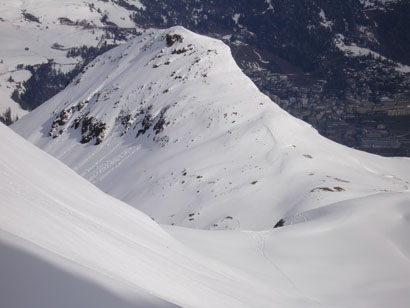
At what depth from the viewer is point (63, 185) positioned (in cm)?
763

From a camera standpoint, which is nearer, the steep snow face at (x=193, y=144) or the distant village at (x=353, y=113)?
the steep snow face at (x=193, y=144)

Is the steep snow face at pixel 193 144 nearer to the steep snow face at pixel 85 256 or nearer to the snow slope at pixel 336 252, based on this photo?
the snow slope at pixel 336 252

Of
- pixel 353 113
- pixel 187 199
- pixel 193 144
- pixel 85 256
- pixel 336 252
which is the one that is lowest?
pixel 353 113

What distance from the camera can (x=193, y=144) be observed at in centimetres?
3266

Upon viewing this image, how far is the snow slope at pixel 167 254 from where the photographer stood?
3.72 m

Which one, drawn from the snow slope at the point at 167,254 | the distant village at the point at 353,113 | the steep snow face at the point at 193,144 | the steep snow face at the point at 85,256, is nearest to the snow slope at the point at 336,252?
the snow slope at the point at 167,254

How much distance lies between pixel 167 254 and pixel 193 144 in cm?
2495

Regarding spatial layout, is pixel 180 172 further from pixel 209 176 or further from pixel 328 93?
pixel 328 93

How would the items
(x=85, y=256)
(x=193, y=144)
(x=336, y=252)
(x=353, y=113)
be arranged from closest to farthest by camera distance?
(x=85, y=256) < (x=336, y=252) < (x=193, y=144) < (x=353, y=113)

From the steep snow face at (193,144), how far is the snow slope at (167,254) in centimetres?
733

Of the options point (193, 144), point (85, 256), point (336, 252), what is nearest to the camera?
point (85, 256)

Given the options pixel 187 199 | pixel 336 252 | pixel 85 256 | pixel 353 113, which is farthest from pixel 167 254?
pixel 353 113

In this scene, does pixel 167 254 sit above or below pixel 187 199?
above

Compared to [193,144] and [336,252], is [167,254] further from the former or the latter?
[193,144]
